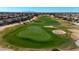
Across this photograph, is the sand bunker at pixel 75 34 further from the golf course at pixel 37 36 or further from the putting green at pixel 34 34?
the putting green at pixel 34 34

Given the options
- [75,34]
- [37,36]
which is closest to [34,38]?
[37,36]

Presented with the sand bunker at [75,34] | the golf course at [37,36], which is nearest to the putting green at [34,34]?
the golf course at [37,36]

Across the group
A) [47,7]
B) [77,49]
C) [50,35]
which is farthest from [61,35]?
[47,7]

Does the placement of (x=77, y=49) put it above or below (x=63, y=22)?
below

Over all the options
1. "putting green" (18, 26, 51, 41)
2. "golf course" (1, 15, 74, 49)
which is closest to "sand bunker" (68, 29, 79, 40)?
"golf course" (1, 15, 74, 49)

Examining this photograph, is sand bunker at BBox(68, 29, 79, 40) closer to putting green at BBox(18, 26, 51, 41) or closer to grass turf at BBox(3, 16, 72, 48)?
grass turf at BBox(3, 16, 72, 48)

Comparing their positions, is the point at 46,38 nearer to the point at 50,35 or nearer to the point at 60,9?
the point at 50,35

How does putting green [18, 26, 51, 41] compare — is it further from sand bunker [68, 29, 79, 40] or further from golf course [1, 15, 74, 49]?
sand bunker [68, 29, 79, 40]

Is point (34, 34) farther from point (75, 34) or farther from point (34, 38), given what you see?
point (75, 34)
